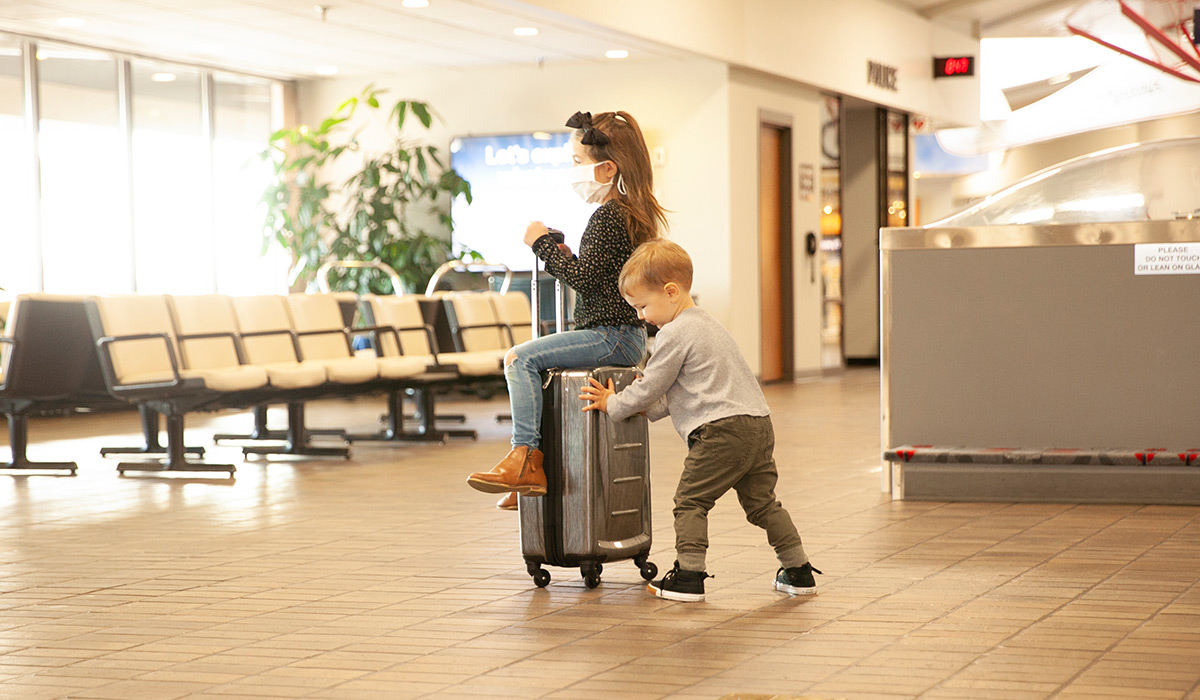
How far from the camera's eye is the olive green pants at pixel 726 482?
12.3ft

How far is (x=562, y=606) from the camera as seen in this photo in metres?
3.75

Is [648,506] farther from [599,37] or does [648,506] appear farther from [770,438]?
[599,37]

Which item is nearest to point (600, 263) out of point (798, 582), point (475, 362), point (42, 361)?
point (798, 582)

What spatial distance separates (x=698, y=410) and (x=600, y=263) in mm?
494

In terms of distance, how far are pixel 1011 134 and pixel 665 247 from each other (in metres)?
20.0

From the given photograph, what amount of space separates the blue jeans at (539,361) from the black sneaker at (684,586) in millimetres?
533

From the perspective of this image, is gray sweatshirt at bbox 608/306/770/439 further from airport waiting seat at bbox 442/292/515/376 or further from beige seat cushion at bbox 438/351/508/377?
airport waiting seat at bbox 442/292/515/376

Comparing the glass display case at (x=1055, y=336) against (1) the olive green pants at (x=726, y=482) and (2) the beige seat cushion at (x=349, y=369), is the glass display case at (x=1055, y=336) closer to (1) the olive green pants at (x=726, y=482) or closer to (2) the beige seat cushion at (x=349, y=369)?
(1) the olive green pants at (x=726, y=482)

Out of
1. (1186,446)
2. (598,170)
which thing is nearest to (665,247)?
(598,170)

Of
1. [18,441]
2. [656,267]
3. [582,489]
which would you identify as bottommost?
[18,441]

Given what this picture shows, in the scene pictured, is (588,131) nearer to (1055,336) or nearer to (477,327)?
(1055,336)

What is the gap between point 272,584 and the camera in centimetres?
413

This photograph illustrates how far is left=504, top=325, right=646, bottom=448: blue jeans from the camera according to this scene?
393 cm

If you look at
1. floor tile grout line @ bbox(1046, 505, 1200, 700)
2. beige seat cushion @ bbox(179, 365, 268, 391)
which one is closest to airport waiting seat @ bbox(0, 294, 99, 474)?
beige seat cushion @ bbox(179, 365, 268, 391)
